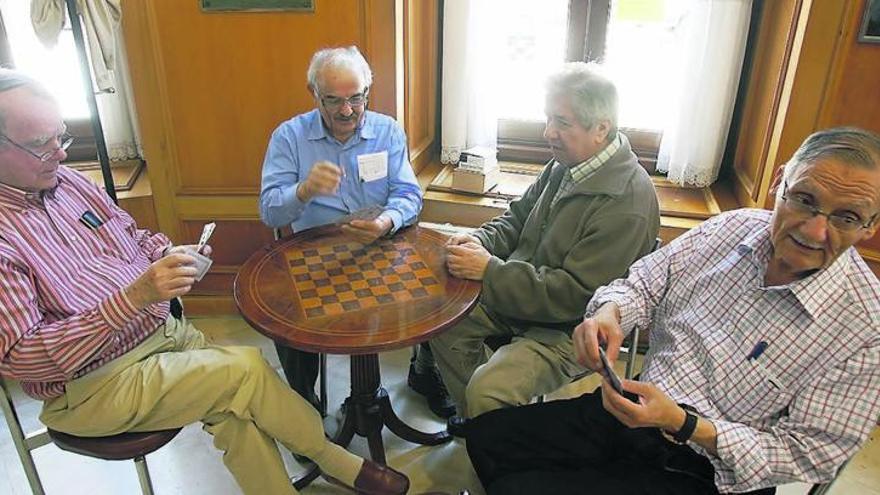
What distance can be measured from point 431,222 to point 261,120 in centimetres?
86

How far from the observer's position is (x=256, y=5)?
93.6 inches

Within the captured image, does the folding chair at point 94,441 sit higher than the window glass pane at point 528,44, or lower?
lower

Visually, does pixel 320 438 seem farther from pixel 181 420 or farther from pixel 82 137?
pixel 82 137

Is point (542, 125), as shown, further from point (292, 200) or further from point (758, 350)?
point (758, 350)

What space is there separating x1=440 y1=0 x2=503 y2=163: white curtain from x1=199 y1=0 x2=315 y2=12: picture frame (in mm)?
698

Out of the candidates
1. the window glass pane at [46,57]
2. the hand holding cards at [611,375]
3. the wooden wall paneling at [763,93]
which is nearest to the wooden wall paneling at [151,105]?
the window glass pane at [46,57]

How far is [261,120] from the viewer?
2564 millimetres

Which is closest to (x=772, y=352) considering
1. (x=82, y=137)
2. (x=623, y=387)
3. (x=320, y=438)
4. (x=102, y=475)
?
(x=623, y=387)

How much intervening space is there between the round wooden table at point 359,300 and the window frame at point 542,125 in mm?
1177

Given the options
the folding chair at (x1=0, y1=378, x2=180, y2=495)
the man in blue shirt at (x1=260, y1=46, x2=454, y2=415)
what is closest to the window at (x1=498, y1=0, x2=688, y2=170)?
the man in blue shirt at (x1=260, y1=46, x2=454, y2=415)

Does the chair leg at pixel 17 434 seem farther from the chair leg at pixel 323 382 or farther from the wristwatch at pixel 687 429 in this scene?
the wristwatch at pixel 687 429

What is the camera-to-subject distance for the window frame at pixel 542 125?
275cm

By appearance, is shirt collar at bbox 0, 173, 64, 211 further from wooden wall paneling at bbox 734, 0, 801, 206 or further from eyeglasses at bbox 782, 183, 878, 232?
wooden wall paneling at bbox 734, 0, 801, 206

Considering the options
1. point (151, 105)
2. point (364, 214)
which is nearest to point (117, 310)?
point (364, 214)
